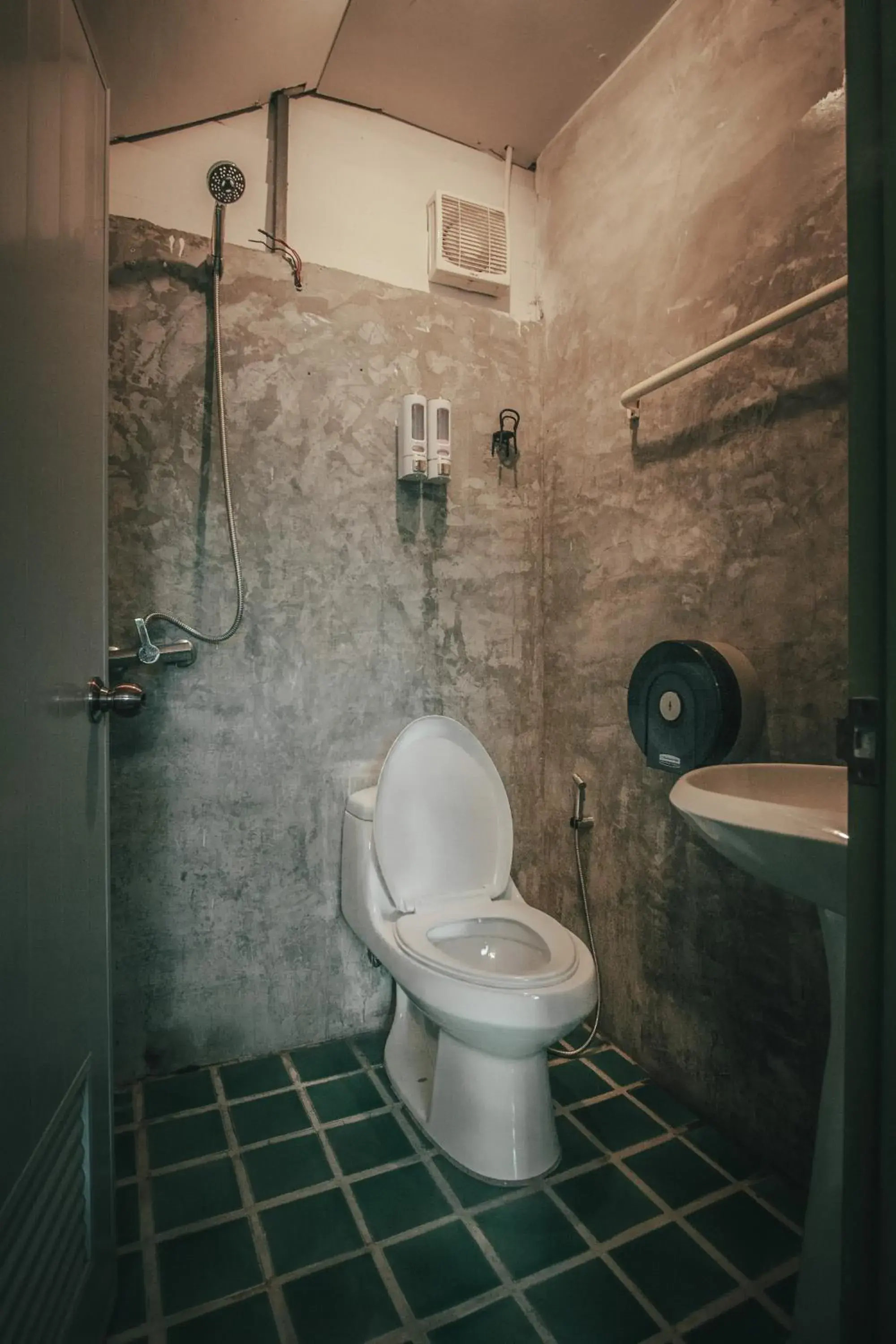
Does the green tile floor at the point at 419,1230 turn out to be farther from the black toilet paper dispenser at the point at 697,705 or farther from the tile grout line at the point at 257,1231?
the black toilet paper dispenser at the point at 697,705

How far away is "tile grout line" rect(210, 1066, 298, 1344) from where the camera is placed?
1117 millimetres

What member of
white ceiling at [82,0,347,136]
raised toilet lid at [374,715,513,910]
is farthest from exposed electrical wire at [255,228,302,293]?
raised toilet lid at [374,715,513,910]

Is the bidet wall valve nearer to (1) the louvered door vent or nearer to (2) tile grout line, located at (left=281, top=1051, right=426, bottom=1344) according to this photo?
(2) tile grout line, located at (left=281, top=1051, right=426, bottom=1344)

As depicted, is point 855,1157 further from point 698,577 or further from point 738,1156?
point 698,577

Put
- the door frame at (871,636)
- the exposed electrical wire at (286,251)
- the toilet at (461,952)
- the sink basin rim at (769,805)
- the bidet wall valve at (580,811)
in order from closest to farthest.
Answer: the door frame at (871,636)
the sink basin rim at (769,805)
the toilet at (461,952)
the exposed electrical wire at (286,251)
the bidet wall valve at (580,811)

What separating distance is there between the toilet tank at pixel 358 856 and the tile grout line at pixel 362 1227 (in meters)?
0.40

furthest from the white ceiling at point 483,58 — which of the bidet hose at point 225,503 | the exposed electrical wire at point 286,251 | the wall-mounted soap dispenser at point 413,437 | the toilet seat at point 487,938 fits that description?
the toilet seat at point 487,938

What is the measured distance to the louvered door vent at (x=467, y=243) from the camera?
202 cm

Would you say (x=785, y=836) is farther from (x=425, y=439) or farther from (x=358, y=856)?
(x=425, y=439)

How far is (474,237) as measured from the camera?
206 centimetres

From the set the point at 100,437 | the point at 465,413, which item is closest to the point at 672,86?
the point at 465,413

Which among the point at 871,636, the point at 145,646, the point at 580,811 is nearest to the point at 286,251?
the point at 145,646

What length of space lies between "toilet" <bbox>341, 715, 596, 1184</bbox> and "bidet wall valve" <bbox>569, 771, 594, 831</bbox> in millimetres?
249

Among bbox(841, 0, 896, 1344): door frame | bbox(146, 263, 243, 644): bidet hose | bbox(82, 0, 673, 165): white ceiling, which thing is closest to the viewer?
bbox(841, 0, 896, 1344): door frame
